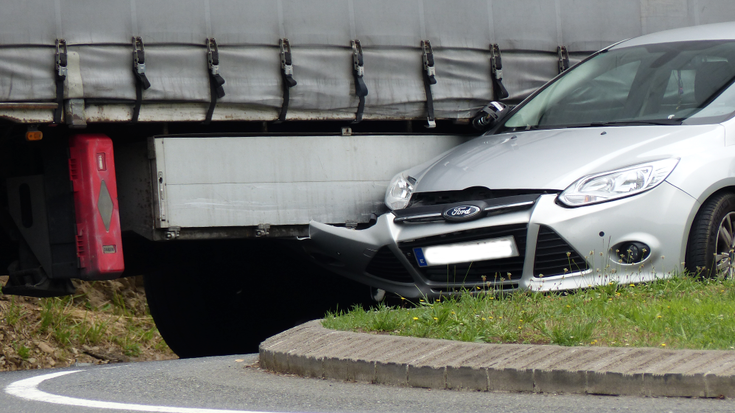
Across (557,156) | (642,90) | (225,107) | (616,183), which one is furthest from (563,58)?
(225,107)

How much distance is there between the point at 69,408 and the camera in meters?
4.39

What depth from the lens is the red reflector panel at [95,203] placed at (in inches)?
240

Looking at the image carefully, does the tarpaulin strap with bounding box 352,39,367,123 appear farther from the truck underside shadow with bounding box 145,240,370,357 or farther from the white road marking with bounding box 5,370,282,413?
the white road marking with bounding box 5,370,282,413

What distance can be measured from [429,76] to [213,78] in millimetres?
1526

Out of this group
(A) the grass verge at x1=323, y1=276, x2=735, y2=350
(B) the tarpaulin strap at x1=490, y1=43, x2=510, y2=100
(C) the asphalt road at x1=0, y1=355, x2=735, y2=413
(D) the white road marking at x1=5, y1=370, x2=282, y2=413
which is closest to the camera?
(C) the asphalt road at x1=0, y1=355, x2=735, y2=413

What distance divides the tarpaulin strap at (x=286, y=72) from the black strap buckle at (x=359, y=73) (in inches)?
17.8

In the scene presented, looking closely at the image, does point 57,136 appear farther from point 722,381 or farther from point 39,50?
point 722,381

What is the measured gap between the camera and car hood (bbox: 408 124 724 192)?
6.03 meters

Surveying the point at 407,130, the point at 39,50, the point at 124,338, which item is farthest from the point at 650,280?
the point at 124,338

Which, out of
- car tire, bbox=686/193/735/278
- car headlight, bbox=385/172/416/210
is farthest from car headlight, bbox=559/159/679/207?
car headlight, bbox=385/172/416/210

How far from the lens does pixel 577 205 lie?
591 cm

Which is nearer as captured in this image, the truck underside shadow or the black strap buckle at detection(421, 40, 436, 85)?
the black strap buckle at detection(421, 40, 436, 85)

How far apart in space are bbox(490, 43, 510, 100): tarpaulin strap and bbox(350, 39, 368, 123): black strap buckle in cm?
103

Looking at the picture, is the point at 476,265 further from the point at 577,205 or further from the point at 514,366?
the point at 514,366
